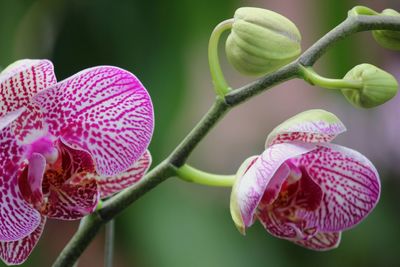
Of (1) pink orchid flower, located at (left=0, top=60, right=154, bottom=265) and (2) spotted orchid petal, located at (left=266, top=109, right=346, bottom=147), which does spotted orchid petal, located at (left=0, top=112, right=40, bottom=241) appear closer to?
(1) pink orchid flower, located at (left=0, top=60, right=154, bottom=265)

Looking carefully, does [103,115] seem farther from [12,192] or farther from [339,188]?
[339,188]

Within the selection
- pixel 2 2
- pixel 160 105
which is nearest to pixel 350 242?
pixel 160 105

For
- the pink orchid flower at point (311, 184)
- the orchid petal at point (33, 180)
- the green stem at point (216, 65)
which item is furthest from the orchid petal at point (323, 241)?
the orchid petal at point (33, 180)

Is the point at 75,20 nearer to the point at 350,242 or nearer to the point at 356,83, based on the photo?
the point at 350,242

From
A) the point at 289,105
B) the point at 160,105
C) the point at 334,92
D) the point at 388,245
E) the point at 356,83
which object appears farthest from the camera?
the point at 289,105

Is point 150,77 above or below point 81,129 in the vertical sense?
below

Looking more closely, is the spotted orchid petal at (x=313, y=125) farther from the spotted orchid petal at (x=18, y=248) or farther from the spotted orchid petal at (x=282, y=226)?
the spotted orchid petal at (x=18, y=248)

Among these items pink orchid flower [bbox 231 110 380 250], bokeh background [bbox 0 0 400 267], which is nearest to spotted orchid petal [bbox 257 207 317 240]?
pink orchid flower [bbox 231 110 380 250]
